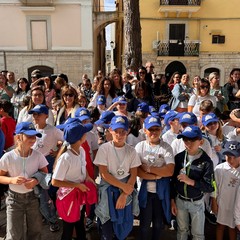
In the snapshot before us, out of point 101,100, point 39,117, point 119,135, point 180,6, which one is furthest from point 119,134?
point 180,6

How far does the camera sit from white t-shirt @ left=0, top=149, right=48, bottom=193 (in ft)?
9.91

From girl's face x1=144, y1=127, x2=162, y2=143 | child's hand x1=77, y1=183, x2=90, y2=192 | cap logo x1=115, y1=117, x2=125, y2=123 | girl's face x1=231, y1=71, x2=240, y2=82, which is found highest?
girl's face x1=231, y1=71, x2=240, y2=82

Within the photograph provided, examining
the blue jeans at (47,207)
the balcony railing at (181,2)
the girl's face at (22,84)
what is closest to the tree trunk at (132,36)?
the girl's face at (22,84)

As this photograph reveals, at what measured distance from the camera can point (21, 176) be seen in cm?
297

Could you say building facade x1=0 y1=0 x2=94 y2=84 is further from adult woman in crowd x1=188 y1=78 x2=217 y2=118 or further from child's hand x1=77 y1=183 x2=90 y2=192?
child's hand x1=77 y1=183 x2=90 y2=192

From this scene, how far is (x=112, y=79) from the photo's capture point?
609 cm

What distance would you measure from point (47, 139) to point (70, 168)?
0.88 m

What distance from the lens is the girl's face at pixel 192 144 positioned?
10.2 ft

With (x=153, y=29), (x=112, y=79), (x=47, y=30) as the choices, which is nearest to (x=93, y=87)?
(x=112, y=79)

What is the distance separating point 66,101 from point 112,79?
169 cm

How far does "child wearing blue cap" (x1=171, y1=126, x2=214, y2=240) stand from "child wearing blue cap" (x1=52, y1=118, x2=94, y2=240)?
95 centimetres

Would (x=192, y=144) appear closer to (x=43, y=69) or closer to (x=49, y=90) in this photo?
(x=49, y=90)

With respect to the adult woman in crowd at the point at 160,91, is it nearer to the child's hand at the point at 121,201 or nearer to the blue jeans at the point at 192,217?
the blue jeans at the point at 192,217

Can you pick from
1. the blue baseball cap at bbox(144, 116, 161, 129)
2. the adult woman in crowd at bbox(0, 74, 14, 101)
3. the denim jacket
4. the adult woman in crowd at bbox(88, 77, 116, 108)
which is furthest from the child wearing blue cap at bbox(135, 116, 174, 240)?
the adult woman in crowd at bbox(0, 74, 14, 101)
